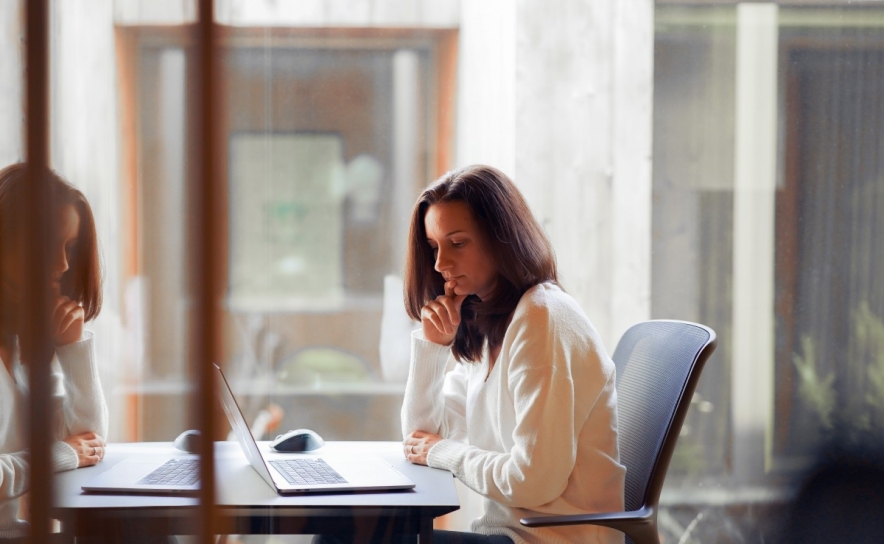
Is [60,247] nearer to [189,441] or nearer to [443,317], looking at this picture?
[189,441]

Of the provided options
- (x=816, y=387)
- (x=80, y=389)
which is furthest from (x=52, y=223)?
(x=816, y=387)

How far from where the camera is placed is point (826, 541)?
2.06 metres

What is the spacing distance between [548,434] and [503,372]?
0.57 ft

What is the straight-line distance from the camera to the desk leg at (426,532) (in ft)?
3.79

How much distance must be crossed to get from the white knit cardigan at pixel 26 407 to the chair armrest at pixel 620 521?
621 mm

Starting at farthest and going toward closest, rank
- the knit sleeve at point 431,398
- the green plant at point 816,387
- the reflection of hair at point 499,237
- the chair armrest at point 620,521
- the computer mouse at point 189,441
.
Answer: the green plant at point 816,387 < the knit sleeve at point 431,398 < the reflection of hair at point 499,237 < the chair armrest at point 620,521 < the computer mouse at point 189,441

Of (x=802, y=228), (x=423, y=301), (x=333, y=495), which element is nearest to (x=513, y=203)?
(x=423, y=301)

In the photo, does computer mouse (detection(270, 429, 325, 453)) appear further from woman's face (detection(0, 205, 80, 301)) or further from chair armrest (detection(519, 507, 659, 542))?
woman's face (detection(0, 205, 80, 301))

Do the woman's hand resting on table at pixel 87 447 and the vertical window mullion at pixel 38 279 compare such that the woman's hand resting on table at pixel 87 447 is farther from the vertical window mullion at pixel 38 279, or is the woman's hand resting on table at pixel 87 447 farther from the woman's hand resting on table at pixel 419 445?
the woman's hand resting on table at pixel 419 445

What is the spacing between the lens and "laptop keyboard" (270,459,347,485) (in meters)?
1.21

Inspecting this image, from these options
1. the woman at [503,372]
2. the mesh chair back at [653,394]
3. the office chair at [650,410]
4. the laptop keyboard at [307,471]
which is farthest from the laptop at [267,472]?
the mesh chair back at [653,394]

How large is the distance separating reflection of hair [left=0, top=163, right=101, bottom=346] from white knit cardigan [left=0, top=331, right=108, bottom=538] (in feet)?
0.13

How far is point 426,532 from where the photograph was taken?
1160mm

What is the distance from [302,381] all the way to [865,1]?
179 centimetres
